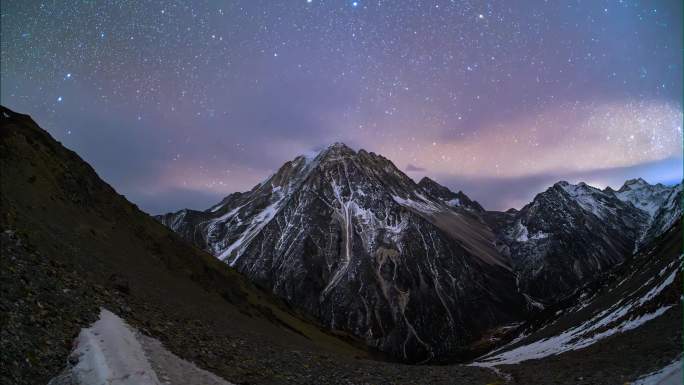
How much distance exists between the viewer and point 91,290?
22.8 meters

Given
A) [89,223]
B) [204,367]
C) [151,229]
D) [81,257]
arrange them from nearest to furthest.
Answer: [204,367] → [81,257] → [89,223] → [151,229]

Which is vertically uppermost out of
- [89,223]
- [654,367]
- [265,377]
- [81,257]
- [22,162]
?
[22,162]

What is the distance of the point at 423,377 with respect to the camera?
30.2 meters

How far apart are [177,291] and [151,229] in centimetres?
2158

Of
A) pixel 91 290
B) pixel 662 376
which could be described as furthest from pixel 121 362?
pixel 662 376

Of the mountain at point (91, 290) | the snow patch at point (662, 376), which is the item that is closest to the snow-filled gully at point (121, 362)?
the mountain at point (91, 290)

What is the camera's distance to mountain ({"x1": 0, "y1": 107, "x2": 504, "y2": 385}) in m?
15.5

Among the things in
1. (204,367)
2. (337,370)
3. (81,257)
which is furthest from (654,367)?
(81,257)

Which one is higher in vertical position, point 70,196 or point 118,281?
point 70,196

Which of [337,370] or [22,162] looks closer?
[337,370]

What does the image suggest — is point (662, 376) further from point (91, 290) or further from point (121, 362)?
point (91, 290)

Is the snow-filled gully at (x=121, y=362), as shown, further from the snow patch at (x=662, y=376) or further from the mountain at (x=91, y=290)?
the snow patch at (x=662, y=376)

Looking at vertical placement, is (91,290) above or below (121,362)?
above

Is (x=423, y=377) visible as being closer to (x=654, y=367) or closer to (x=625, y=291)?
(x=654, y=367)
